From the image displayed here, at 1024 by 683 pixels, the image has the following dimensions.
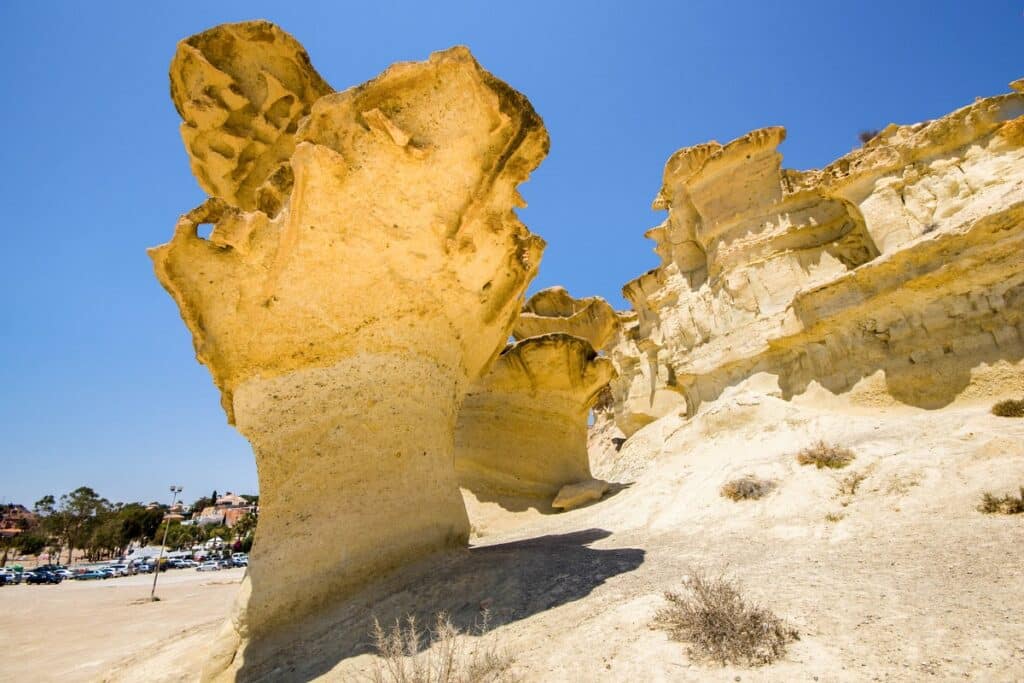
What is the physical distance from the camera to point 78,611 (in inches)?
610

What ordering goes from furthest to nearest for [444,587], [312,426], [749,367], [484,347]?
1. [749,367]
2. [484,347]
3. [312,426]
4. [444,587]

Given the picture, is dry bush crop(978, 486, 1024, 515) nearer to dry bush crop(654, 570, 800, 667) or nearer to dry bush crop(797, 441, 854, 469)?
dry bush crop(797, 441, 854, 469)

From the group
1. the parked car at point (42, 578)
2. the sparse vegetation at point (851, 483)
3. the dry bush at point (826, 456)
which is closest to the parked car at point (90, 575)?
the parked car at point (42, 578)

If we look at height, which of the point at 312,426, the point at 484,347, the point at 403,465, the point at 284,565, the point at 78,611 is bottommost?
the point at 78,611

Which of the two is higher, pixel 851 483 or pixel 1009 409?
pixel 1009 409

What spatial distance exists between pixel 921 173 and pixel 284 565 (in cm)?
1432

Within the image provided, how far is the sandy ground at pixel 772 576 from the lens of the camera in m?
2.69

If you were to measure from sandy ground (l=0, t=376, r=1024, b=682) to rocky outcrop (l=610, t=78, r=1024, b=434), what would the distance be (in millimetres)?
1584

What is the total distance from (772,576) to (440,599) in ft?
8.48

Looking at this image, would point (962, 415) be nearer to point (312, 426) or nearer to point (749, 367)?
point (749, 367)

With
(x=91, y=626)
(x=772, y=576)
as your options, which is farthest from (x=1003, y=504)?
(x=91, y=626)

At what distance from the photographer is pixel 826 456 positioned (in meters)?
7.11

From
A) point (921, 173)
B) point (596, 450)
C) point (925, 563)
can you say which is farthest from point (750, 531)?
point (596, 450)

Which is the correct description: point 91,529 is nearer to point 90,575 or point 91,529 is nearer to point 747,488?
point 90,575
